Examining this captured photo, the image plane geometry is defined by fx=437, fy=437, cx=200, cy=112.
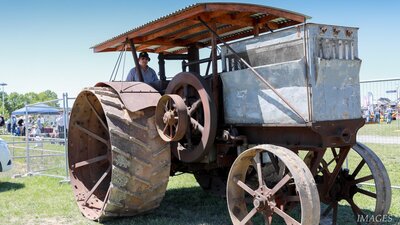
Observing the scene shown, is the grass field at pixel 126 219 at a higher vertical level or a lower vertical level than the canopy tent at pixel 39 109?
lower

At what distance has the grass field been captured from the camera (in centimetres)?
561

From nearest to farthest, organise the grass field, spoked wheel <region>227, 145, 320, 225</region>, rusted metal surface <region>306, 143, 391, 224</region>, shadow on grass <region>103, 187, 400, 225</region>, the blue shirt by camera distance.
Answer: spoked wheel <region>227, 145, 320, 225</region> → rusted metal surface <region>306, 143, 391, 224</region> → shadow on grass <region>103, 187, 400, 225</region> → the grass field → the blue shirt

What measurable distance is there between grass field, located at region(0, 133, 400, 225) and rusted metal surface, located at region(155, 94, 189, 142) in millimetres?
1214

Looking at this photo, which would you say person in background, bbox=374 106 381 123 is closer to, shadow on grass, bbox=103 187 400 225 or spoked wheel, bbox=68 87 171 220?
shadow on grass, bbox=103 187 400 225

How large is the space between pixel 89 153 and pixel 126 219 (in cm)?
150

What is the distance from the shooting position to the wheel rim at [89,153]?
19.6 feet

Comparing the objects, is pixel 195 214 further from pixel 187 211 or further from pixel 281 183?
pixel 281 183

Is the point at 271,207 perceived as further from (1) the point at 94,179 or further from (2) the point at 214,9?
(1) the point at 94,179

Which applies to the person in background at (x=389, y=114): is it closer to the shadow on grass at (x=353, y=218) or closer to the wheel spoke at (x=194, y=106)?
the shadow on grass at (x=353, y=218)

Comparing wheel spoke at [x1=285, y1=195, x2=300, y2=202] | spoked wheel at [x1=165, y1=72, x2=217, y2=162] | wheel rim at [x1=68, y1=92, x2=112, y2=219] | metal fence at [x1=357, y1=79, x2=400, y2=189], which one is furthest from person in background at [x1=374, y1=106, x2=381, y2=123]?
wheel rim at [x1=68, y1=92, x2=112, y2=219]

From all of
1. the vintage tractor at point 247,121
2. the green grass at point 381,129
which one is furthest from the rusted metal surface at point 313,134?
the green grass at point 381,129

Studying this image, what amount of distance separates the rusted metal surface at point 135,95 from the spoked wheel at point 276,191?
4.80 feet

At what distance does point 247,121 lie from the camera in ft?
15.3

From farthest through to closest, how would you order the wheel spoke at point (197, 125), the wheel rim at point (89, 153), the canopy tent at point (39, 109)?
the canopy tent at point (39, 109)
the wheel rim at point (89, 153)
the wheel spoke at point (197, 125)
